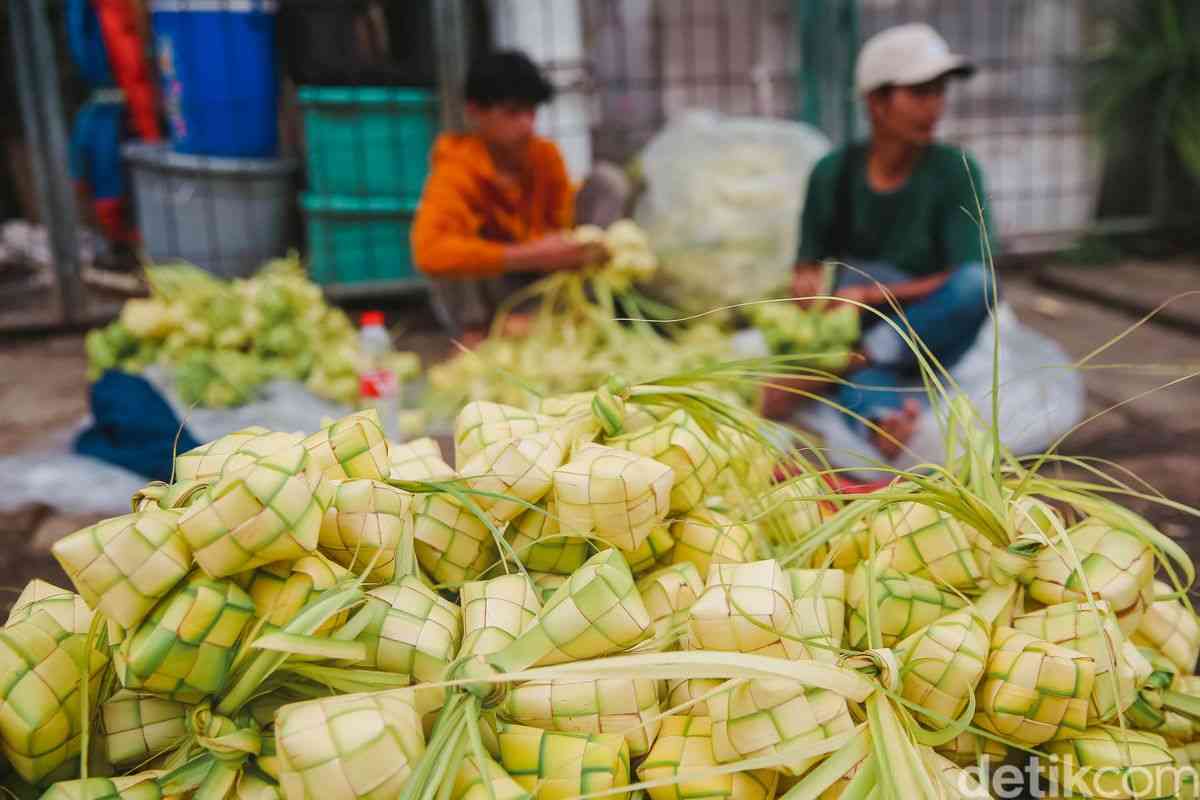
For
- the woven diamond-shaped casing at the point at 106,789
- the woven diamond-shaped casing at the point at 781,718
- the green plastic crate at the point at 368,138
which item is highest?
the green plastic crate at the point at 368,138

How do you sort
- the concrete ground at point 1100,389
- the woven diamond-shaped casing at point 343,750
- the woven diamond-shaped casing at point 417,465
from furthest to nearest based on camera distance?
1. the concrete ground at point 1100,389
2. the woven diamond-shaped casing at point 417,465
3. the woven diamond-shaped casing at point 343,750

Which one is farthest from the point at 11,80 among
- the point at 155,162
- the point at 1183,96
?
the point at 1183,96

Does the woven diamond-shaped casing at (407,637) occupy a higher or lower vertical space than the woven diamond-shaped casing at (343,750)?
higher

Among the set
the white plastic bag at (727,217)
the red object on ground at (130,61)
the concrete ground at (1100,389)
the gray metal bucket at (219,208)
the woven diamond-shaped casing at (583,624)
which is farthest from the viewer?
the red object on ground at (130,61)

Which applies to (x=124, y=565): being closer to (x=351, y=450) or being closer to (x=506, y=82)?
(x=351, y=450)

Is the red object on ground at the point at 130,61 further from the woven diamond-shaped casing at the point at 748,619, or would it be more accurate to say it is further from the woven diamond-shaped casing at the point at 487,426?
the woven diamond-shaped casing at the point at 748,619

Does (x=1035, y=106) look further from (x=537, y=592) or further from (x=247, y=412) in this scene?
(x=537, y=592)

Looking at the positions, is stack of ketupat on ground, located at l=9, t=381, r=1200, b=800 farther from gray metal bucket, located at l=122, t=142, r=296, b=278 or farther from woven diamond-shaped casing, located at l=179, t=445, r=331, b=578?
gray metal bucket, located at l=122, t=142, r=296, b=278

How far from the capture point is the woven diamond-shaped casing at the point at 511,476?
114cm

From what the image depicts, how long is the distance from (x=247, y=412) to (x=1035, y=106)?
462cm

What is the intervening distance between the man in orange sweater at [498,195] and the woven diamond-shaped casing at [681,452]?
2516 mm

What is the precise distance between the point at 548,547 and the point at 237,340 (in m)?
2.82

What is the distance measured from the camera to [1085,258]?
6.07 metres

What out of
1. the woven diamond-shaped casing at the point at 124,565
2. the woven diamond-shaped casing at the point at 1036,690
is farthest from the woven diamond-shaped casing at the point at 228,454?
the woven diamond-shaped casing at the point at 1036,690
